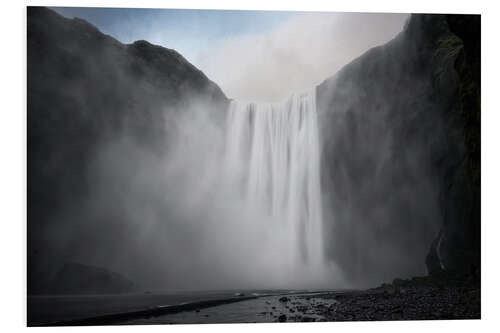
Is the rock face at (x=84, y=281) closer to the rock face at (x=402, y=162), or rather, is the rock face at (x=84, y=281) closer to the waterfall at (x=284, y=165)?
the waterfall at (x=284, y=165)

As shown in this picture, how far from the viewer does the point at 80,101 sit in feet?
29.6

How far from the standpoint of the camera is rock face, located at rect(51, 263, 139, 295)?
8.23 m

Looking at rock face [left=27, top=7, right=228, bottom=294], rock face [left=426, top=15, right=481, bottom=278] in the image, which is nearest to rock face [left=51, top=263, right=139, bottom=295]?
rock face [left=27, top=7, right=228, bottom=294]

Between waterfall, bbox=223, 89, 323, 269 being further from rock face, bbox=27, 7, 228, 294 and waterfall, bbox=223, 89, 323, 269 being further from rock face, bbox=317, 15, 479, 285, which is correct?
rock face, bbox=27, 7, 228, 294

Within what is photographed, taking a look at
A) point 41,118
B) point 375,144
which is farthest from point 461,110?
point 41,118

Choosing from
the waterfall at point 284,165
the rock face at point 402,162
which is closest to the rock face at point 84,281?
the waterfall at point 284,165

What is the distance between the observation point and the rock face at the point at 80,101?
8.37 meters

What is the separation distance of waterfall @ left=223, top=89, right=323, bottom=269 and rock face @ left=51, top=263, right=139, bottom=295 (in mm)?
2546

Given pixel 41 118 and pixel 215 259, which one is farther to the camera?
pixel 215 259

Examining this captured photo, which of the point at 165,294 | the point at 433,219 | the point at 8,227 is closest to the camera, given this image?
the point at 8,227

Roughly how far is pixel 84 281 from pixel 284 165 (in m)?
3.97

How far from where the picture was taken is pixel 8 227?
799cm

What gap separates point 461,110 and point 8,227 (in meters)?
7.38
